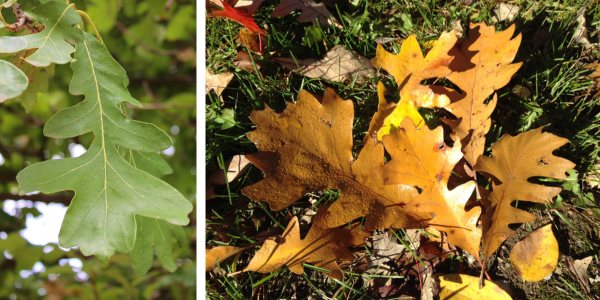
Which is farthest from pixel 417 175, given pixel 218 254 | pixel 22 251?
pixel 22 251

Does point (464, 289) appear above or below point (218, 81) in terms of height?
below

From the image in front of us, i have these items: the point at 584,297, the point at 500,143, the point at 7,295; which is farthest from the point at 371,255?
the point at 7,295

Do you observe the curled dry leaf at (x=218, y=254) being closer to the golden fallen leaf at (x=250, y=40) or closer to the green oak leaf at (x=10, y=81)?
the golden fallen leaf at (x=250, y=40)

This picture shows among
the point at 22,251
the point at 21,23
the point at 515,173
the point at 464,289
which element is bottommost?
the point at 22,251

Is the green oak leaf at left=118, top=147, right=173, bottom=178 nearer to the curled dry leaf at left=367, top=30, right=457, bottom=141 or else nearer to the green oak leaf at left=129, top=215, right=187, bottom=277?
the green oak leaf at left=129, top=215, right=187, bottom=277

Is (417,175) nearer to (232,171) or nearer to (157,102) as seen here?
(232,171)

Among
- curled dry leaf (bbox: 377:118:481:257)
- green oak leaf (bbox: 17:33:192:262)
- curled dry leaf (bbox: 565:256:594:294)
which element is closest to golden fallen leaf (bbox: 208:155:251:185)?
curled dry leaf (bbox: 377:118:481:257)
